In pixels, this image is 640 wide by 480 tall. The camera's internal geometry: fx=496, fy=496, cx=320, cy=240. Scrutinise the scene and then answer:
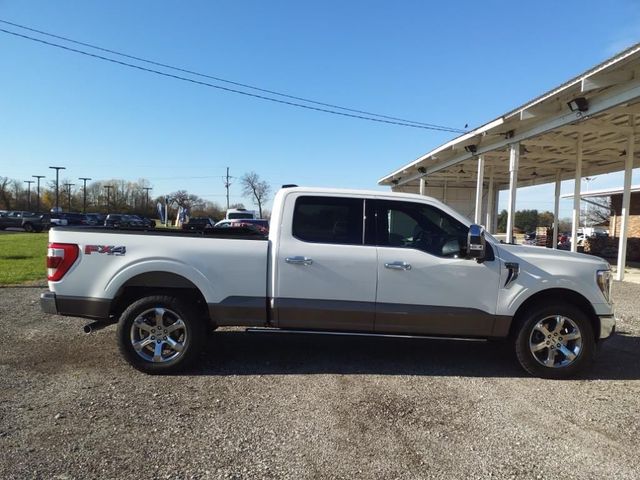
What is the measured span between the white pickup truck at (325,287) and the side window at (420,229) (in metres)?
0.02

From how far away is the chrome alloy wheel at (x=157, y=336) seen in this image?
4957mm

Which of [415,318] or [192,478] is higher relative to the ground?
[415,318]

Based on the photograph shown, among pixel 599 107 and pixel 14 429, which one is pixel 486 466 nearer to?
pixel 14 429

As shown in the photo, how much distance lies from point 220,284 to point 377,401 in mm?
1893

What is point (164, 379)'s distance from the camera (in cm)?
485

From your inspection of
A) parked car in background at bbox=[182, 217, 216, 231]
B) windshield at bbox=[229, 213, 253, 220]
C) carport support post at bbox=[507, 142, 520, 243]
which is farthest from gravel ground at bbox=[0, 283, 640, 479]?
windshield at bbox=[229, 213, 253, 220]

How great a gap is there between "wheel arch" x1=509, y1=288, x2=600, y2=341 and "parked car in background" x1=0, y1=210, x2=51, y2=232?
45122mm

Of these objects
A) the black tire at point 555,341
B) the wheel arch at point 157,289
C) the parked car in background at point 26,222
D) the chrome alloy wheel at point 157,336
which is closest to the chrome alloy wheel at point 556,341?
the black tire at point 555,341

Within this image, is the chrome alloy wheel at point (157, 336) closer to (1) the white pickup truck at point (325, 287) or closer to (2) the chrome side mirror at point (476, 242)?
(1) the white pickup truck at point (325, 287)

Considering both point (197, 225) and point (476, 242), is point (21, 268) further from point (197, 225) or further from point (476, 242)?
point (476, 242)

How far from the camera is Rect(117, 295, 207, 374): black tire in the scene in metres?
4.94

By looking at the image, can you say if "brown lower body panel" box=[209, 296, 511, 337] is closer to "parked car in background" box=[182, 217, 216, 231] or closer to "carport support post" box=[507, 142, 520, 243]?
"parked car in background" box=[182, 217, 216, 231]

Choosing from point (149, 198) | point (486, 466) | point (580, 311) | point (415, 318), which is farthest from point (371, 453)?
point (149, 198)

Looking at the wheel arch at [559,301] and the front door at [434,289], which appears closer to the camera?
the front door at [434,289]
